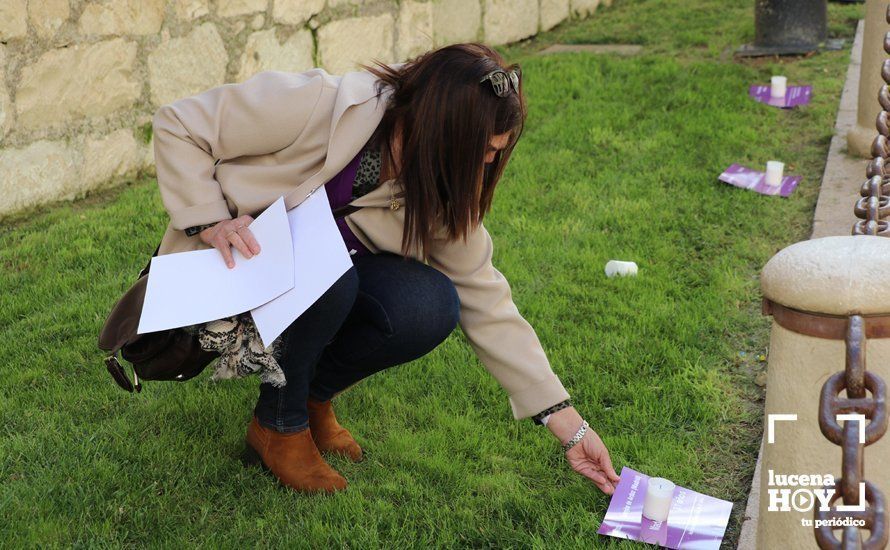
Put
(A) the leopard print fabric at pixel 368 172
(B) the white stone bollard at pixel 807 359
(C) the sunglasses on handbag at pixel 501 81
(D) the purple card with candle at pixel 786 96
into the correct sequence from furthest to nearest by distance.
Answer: (D) the purple card with candle at pixel 786 96 → (A) the leopard print fabric at pixel 368 172 → (C) the sunglasses on handbag at pixel 501 81 → (B) the white stone bollard at pixel 807 359

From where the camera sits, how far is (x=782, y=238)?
4.14 meters

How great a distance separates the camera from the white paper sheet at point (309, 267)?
2.18 meters

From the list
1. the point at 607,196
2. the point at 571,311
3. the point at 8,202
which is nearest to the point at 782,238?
the point at 607,196

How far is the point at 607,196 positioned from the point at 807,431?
3018 millimetres

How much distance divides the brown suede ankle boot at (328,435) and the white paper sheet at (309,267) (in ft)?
1.70

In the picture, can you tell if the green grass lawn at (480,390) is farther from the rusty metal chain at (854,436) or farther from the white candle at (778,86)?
the rusty metal chain at (854,436)

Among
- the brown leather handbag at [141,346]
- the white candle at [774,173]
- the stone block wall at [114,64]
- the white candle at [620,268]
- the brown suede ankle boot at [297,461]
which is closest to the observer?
the brown leather handbag at [141,346]

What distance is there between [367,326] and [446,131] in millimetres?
570

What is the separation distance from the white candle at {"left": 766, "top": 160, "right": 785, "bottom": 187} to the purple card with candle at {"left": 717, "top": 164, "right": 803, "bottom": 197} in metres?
0.02

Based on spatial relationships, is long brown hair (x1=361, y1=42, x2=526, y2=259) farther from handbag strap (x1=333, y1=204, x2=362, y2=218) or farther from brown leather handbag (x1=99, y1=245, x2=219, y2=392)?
brown leather handbag (x1=99, y1=245, x2=219, y2=392)

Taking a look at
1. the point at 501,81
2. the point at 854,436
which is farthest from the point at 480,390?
the point at 854,436

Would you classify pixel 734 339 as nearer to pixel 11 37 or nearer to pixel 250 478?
pixel 250 478

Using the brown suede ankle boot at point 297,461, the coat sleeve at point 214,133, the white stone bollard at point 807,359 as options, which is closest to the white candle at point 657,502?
the white stone bollard at point 807,359

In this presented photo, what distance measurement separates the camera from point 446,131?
217 centimetres
